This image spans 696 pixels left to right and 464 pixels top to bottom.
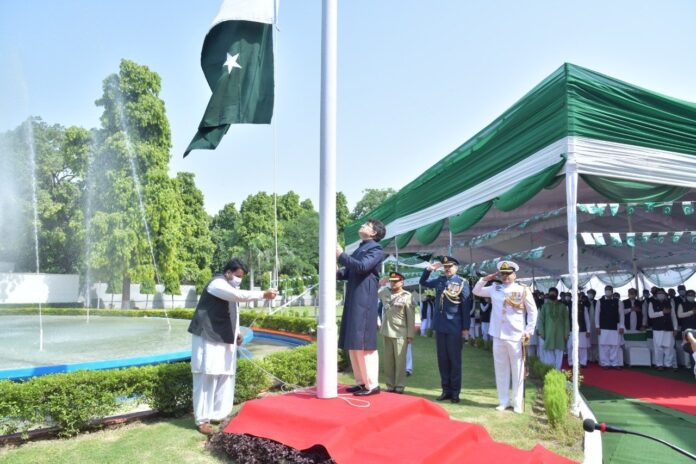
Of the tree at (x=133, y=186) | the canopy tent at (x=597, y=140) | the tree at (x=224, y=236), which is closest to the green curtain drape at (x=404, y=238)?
the canopy tent at (x=597, y=140)

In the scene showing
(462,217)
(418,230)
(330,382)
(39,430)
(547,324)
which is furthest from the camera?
(418,230)

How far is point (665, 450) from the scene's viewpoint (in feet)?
15.5

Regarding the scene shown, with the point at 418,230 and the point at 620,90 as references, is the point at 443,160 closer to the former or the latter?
the point at 418,230

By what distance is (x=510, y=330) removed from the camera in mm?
6121

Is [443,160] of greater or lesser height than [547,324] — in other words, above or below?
above

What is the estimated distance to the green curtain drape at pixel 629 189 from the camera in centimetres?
648

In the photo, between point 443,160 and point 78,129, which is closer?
point 443,160

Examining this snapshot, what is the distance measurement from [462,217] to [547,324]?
294 centimetres

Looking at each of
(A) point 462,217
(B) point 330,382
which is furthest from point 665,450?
(A) point 462,217

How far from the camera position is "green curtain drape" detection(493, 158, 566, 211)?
6390 millimetres

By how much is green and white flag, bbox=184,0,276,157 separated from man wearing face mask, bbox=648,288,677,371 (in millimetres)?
9341

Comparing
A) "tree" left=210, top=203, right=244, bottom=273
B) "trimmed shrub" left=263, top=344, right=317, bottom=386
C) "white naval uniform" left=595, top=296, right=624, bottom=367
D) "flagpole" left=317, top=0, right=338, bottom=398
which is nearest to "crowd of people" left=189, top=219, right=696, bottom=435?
"flagpole" left=317, top=0, right=338, bottom=398

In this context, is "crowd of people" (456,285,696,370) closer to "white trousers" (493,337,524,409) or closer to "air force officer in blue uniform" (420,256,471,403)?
"air force officer in blue uniform" (420,256,471,403)

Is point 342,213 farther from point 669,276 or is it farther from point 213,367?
point 213,367
